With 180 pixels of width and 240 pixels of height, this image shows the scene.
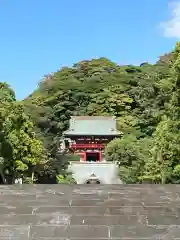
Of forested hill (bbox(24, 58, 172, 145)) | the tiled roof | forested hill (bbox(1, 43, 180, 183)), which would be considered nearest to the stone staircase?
forested hill (bbox(1, 43, 180, 183))

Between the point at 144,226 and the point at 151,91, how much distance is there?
39801mm

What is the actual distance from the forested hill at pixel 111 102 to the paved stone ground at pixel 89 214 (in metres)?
24.3

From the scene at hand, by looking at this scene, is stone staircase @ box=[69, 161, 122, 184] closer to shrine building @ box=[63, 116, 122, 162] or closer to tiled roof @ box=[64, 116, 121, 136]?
shrine building @ box=[63, 116, 122, 162]

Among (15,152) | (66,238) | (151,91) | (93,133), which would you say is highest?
(151,91)

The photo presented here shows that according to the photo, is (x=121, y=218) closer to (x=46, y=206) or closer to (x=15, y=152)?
(x=46, y=206)

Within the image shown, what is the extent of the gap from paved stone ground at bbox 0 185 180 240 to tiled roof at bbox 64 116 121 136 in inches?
1554

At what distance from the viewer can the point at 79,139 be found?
44719 millimetres

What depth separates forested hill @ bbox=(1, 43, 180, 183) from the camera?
1391 inches

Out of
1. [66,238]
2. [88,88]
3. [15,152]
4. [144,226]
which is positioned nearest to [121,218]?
[144,226]

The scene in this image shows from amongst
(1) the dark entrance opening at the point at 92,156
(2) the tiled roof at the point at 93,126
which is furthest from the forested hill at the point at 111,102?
(1) the dark entrance opening at the point at 92,156

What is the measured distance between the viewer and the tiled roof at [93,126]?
4372cm

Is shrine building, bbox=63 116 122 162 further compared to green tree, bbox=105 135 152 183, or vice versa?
shrine building, bbox=63 116 122 162

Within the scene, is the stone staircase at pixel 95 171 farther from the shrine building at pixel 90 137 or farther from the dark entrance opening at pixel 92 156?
the dark entrance opening at pixel 92 156

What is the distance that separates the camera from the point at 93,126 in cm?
4519
